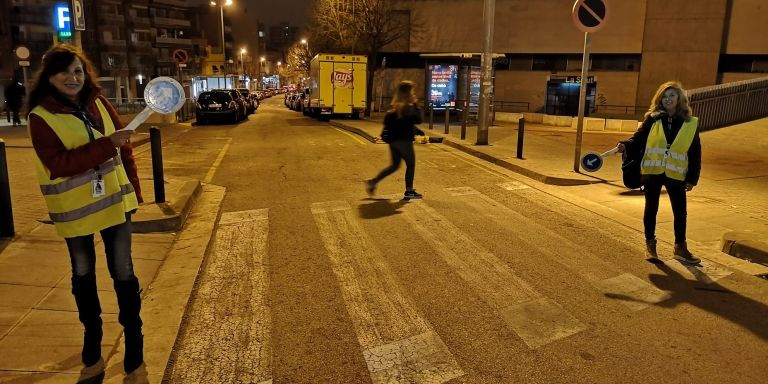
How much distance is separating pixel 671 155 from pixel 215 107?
75.7ft

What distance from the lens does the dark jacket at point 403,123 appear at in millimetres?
8930

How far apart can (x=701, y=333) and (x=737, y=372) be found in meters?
0.60

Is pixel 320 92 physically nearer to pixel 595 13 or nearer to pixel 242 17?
pixel 595 13

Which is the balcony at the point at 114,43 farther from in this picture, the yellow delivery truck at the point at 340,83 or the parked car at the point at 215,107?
the yellow delivery truck at the point at 340,83

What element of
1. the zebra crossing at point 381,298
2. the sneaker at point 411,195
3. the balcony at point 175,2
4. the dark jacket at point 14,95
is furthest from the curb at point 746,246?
the balcony at point 175,2

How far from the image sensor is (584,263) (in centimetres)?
588

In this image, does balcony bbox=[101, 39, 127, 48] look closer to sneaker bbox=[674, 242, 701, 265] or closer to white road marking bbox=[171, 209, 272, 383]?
white road marking bbox=[171, 209, 272, 383]

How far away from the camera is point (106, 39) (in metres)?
61.3

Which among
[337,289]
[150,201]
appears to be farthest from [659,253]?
[150,201]

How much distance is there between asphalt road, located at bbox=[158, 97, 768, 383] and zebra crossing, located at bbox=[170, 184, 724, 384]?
15 mm

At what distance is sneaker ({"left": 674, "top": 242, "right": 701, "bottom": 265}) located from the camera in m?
5.88

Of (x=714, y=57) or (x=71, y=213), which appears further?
(x=714, y=57)

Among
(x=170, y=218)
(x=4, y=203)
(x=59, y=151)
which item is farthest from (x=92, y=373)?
(x=170, y=218)

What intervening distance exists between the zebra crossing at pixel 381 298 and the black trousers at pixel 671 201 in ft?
2.28
